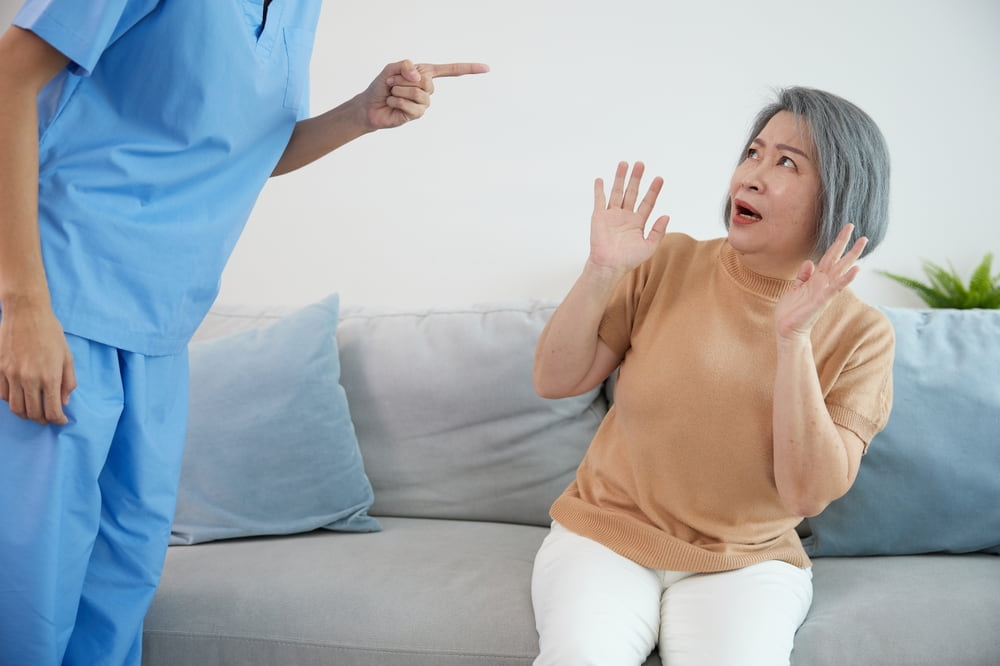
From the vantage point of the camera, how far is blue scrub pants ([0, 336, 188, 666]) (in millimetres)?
1044

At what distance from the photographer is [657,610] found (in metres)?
1.30

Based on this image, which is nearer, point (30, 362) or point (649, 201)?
point (30, 362)

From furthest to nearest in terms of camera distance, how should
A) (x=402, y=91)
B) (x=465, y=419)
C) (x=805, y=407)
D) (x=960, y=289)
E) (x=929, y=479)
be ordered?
(x=960, y=289) → (x=465, y=419) → (x=929, y=479) → (x=402, y=91) → (x=805, y=407)

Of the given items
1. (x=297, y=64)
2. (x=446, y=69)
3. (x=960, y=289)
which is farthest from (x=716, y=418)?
(x=960, y=289)

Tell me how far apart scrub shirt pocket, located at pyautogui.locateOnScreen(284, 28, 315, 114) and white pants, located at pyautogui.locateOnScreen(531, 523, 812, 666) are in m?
0.78

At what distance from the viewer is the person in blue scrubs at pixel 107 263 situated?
1.00m

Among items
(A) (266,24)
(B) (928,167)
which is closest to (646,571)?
(A) (266,24)

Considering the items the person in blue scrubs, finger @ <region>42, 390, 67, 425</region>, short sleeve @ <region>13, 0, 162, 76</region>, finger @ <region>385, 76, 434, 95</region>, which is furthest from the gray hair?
finger @ <region>42, 390, 67, 425</region>

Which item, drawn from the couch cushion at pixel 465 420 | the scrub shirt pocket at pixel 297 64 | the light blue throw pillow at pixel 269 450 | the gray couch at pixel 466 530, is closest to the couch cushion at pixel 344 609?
the gray couch at pixel 466 530

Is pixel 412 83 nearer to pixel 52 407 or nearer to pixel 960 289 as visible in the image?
pixel 52 407

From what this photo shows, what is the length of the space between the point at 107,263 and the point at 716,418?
855 mm

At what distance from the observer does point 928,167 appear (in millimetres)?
2303

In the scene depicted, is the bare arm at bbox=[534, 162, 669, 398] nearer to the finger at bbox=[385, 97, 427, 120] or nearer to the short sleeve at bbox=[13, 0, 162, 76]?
the finger at bbox=[385, 97, 427, 120]

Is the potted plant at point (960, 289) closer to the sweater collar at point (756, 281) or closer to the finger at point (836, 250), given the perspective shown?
the sweater collar at point (756, 281)
